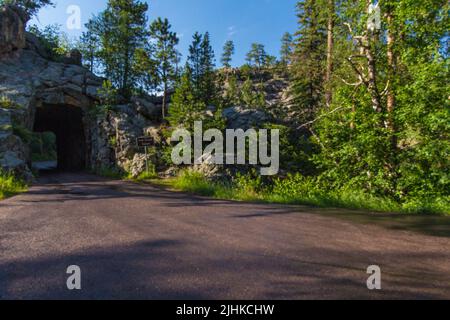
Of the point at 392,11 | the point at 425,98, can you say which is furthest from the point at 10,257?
the point at 392,11

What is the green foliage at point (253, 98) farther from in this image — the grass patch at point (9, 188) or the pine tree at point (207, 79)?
the grass patch at point (9, 188)

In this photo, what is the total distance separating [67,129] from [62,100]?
8240 mm

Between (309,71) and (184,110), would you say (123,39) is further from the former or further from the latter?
(309,71)

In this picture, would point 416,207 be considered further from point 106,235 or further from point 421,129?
point 106,235

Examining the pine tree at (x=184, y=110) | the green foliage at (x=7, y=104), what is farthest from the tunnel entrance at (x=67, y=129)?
the pine tree at (x=184, y=110)

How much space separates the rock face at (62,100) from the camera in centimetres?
2014

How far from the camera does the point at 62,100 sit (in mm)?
22859

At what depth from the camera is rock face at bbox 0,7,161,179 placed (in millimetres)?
20141

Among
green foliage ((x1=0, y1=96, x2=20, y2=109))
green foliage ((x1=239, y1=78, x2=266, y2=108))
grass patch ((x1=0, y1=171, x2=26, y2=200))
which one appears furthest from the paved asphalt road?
green foliage ((x1=239, y1=78, x2=266, y2=108))

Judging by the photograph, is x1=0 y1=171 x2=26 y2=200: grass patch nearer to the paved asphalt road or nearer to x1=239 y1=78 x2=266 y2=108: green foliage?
the paved asphalt road

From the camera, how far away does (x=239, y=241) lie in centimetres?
452

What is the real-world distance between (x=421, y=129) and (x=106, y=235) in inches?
372
